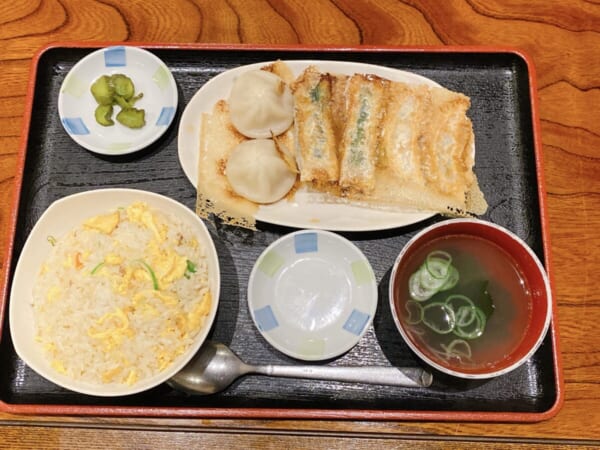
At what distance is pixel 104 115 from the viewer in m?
2.26

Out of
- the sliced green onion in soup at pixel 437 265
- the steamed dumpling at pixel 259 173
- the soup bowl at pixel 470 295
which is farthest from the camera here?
the steamed dumpling at pixel 259 173

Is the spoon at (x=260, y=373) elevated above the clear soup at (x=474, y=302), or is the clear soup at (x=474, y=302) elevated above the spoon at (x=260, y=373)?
the clear soup at (x=474, y=302)

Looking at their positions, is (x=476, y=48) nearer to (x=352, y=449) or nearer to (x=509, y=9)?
(x=509, y=9)

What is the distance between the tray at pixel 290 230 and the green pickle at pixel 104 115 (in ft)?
0.49

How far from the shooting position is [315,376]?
193cm

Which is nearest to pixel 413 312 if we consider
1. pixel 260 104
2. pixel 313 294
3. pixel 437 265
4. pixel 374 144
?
pixel 437 265

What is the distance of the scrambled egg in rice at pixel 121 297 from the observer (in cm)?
183

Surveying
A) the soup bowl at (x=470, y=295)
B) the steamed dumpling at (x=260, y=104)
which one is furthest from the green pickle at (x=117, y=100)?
the soup bowl at (x=470, y=295)

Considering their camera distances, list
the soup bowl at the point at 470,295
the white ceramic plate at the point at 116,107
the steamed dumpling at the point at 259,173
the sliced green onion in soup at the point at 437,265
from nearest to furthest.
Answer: the soup bowl at the point at 470,295 → the sliced green onion in soup at the point at 437,265 → the steamed dumpling at the point at 259,173 → the white ceramic plate at the point at 116,107

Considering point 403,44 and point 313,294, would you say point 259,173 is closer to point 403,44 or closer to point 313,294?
point 313,294

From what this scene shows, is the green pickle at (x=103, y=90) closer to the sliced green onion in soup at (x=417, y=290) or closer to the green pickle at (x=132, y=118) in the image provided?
the green pickle at (x=132, y=118)

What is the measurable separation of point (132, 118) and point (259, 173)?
62 cm

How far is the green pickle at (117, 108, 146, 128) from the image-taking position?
7.36 ft

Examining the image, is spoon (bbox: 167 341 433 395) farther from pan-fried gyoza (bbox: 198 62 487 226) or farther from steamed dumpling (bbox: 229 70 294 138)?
steamed dumpling (bbox: 229 70 294 138)
